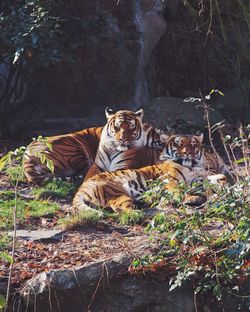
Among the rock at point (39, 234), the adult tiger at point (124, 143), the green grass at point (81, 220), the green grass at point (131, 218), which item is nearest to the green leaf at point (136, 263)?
the rock at point (39, 234)

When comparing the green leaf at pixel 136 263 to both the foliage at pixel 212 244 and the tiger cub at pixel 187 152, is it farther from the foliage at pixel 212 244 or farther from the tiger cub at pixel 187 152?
the tiger cub at pixel 187 152

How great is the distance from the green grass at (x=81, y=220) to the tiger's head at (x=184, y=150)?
5.00 feet

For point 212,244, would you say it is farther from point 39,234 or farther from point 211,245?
point 39,234

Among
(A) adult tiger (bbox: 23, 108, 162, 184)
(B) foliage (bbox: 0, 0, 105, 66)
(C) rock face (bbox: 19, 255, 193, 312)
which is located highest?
(B) foliage (bbox: 0, 0, 105, 66)

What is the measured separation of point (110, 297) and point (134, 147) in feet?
11.4

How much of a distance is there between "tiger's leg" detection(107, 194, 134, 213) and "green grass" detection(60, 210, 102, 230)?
1.29 ft

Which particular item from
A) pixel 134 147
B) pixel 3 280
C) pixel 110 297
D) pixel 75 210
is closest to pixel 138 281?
pixel 110 297

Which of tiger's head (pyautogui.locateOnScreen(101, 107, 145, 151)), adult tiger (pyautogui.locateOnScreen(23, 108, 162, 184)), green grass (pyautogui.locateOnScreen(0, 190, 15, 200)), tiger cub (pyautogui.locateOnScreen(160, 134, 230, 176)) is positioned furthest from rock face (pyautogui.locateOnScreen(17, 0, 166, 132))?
green grass (pyautogui.locateOnScreen(0, 190, 15, 200))

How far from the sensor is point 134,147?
9969 mm

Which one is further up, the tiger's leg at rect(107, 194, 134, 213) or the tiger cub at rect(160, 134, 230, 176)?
the tiger cub at rect(160, 134, 230, 176)

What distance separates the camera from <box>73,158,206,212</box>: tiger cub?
28.1 ft

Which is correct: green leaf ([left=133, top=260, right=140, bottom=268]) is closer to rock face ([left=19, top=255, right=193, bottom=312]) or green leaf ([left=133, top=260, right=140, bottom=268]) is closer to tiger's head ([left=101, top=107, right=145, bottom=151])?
rock face ([left=19, top=255, right=193, bottom=312])

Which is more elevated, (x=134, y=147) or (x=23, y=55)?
(x=23, y=55)

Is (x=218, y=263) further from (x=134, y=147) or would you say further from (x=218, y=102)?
(x=218, y=102)
